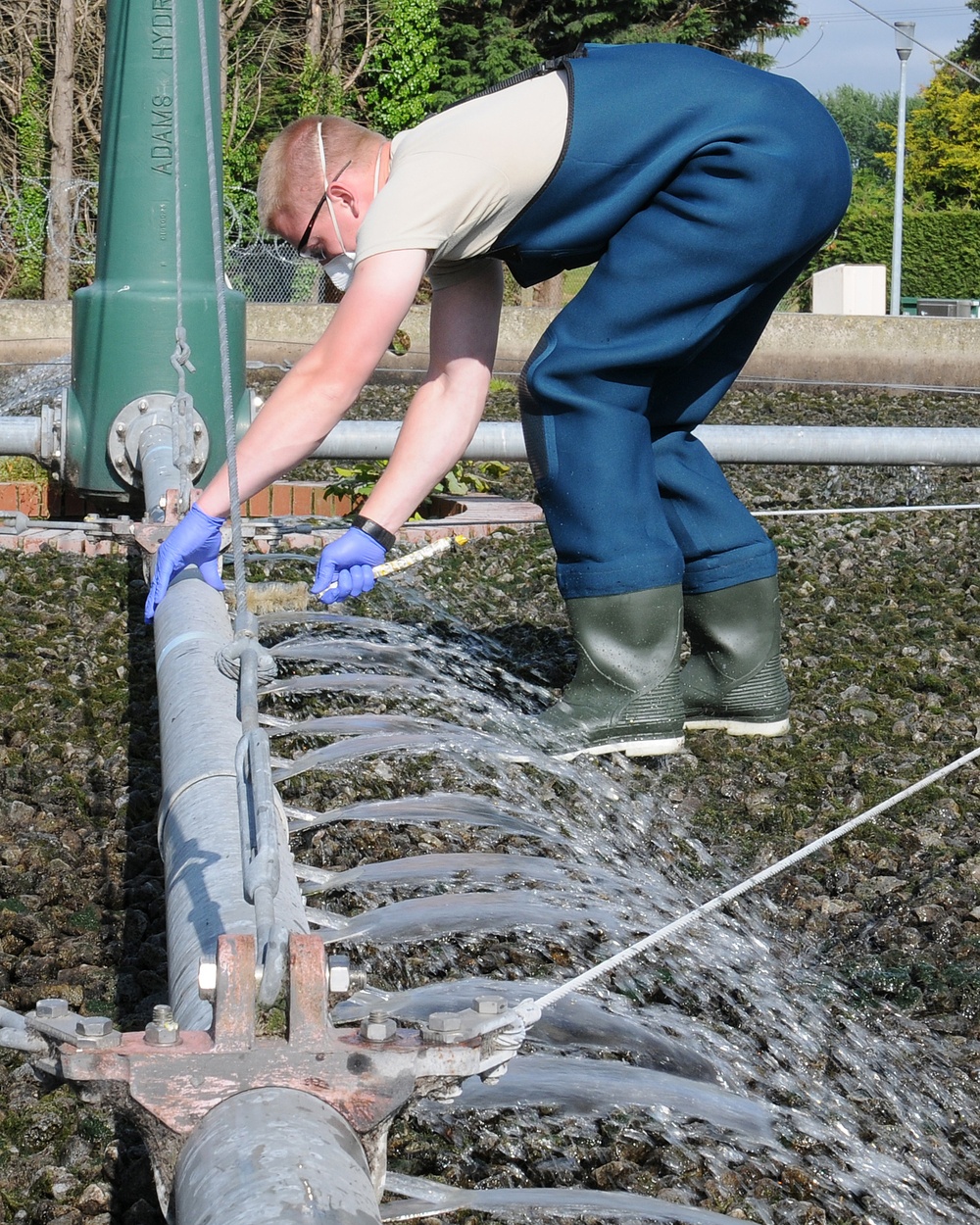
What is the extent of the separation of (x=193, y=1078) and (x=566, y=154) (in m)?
1.83

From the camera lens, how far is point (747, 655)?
9.98 feet

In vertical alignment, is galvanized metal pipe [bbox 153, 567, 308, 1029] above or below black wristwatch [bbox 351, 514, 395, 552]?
below

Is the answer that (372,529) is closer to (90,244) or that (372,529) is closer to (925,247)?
(90,244)

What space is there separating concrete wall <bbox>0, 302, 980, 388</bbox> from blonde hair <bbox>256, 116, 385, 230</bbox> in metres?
A: 9.43

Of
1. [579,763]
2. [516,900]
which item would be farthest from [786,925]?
[579,763]

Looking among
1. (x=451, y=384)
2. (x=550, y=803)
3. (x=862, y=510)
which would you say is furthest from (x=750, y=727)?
(x=862, y=510)

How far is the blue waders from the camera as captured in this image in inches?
99.4

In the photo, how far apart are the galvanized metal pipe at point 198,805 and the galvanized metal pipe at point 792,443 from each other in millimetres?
1665

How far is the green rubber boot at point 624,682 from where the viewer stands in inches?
111

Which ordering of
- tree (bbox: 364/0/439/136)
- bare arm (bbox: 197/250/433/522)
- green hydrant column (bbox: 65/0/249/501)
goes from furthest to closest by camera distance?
tree (bbox: 364/0/439/136) < green hydrant column (bbox: 65/0/249/501) < bare arm (bbox: 197/250/433/522)

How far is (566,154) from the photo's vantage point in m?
2.46

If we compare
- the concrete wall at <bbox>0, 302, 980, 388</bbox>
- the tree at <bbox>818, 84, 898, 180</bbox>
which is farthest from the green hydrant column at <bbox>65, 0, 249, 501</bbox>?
the tree at <bbox>818, 84, 898, 180</bbox>

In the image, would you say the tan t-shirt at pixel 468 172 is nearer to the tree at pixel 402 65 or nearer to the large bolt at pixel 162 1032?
the large bolt at pixel 162 1032

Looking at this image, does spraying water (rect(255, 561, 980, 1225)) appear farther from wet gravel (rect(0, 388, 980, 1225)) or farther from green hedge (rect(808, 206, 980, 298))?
green hedge (rect(808, 206, 980, 298))
